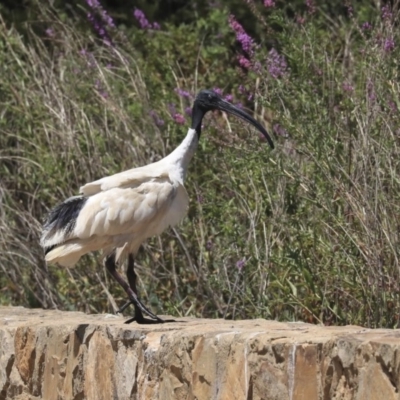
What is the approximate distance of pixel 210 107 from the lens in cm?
653

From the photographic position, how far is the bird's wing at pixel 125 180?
5.93 m

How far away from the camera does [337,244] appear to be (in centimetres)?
586

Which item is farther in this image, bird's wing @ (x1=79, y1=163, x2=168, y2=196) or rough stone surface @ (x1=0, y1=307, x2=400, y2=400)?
bird's wing @ (x1=79, y1=163, x2=168, y2=196)

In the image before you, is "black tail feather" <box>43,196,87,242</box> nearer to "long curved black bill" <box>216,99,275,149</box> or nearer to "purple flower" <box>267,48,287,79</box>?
"long curved black bill" <box>216,99,275,149</box>

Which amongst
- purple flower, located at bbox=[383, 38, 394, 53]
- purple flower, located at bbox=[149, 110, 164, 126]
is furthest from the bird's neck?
purple flower, located at bbox=[149, 110, 164, 126]

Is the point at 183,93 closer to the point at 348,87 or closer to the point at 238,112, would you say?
the point at 238,112

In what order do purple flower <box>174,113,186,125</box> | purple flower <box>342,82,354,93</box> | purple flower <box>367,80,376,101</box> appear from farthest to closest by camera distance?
1. purple flower <box>174,113,186,125</box>
2. purple flower <box>342,82,354,93</box>
3. purple flower <box>367,80,376,101</box>

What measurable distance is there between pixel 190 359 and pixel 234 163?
65.9 inches

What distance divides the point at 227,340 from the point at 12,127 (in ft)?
14.7

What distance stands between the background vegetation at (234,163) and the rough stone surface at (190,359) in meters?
0.76

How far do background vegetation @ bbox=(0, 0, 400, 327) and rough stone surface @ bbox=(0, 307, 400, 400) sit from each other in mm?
761

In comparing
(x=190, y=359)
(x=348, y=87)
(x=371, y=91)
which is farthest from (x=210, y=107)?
(x=190, y=359)

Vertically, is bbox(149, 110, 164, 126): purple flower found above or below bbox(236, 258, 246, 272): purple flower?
above

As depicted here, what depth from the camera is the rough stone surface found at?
3855mm
